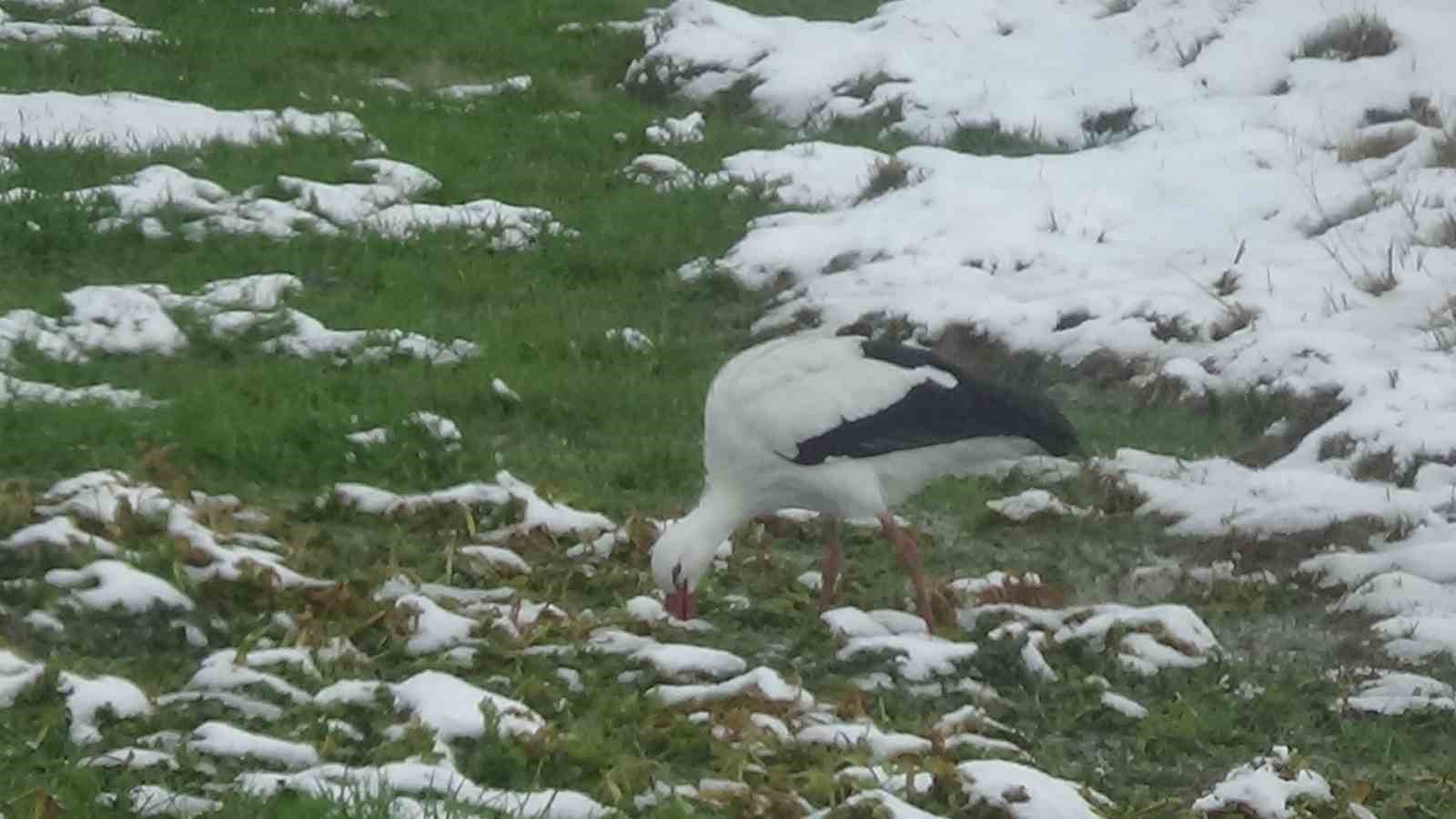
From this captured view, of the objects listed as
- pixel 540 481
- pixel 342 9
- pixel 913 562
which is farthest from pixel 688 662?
pixel 342 9

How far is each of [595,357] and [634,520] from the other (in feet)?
7.69

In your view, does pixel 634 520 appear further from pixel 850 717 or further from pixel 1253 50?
pixel 1253 50

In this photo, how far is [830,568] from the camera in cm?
716

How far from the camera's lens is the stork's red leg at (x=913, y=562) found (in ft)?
22.5

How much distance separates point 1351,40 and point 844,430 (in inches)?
236

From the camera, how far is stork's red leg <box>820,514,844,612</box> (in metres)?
7.07

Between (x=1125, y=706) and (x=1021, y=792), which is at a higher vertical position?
(x=1021, y=792)

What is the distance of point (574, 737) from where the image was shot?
17.9 feet

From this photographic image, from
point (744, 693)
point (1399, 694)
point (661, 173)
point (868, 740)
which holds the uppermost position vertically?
point (868, 740)

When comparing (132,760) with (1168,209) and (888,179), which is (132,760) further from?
(888,179)

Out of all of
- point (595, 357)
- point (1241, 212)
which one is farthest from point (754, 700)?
point (1241, 212)

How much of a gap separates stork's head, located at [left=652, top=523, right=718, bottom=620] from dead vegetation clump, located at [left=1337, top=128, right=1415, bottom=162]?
5.15 m

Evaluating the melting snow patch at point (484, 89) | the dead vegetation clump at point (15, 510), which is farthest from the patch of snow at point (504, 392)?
the melting snow patch at point (484, 89)

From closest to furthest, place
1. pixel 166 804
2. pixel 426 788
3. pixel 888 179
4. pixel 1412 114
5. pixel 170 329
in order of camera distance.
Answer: pixel 166 804 → pixel 426 788 → pixel 170 329 → pixel 1412 114 → pixel 888 179
